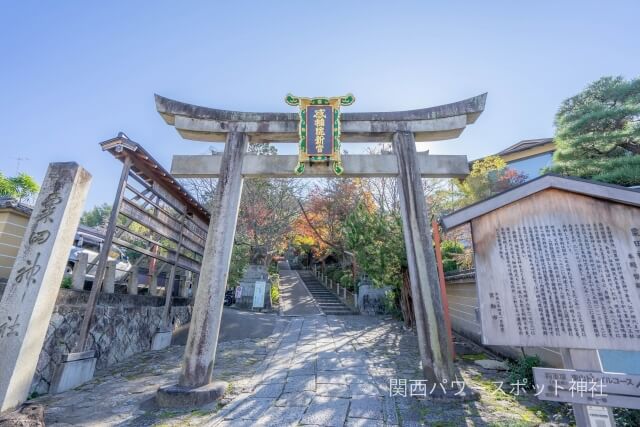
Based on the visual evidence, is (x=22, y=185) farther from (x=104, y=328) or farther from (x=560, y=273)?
(x=560, y=273)

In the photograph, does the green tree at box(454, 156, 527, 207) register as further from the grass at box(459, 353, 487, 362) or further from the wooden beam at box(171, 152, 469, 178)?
the wooden beam at box(171, 152, 469, 178)

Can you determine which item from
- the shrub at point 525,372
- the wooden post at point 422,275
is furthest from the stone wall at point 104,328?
the shrub at point 525,372

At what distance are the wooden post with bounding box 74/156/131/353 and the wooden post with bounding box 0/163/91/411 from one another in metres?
0.97

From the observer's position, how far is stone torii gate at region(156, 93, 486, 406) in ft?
16.9

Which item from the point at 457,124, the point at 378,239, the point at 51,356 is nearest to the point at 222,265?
the point at 51,356

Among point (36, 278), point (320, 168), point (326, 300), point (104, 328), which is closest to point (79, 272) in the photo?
point (104, 328)

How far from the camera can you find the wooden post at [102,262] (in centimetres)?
575

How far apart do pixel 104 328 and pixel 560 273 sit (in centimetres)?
878

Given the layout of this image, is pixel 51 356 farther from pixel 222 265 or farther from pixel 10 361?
pixel 222 265

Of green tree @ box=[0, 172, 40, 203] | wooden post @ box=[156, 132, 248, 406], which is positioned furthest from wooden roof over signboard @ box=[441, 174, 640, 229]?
green tree @ box=[0, 172, 40, 203]

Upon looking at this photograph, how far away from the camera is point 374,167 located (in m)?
6.23

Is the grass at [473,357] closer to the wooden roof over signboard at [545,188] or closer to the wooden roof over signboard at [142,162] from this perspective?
the wooden roof over signboard at [545,188]

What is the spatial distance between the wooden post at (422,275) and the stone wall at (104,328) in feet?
22.0

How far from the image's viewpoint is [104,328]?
6.68m
